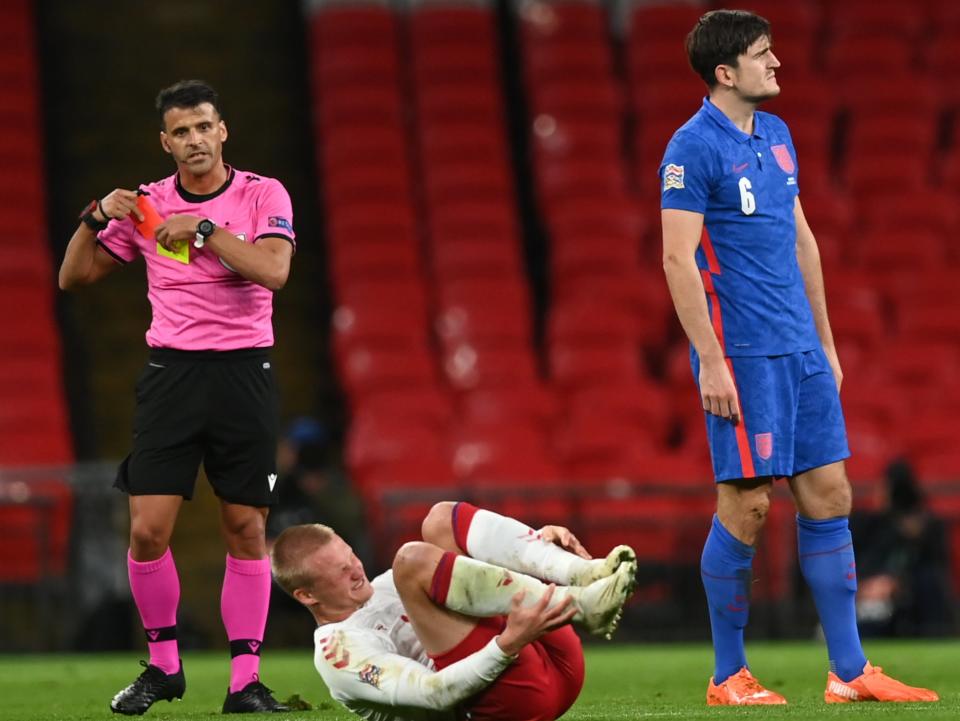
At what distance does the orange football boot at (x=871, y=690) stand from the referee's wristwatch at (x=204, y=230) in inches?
91.9

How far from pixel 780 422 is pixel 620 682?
2181mm

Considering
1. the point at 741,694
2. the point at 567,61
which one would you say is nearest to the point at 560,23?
the point at 567,61

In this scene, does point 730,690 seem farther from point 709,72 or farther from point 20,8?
point 20,8

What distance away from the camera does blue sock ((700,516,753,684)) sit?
227 inches

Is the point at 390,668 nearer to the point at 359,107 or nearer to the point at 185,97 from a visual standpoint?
the point at 185,97

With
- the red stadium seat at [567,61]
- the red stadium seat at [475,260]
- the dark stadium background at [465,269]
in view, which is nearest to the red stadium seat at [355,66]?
the dark stadium background at [465,269]

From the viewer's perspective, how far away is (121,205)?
5969mm

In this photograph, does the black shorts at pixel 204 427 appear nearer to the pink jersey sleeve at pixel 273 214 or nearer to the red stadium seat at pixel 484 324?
the pink jersey sleeve at pixel 273 214

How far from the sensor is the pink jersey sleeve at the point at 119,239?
612 centimetres

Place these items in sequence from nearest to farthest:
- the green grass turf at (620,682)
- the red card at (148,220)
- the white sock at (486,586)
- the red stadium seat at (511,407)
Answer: the white sock at (486,586) < the green grass turf at (620,682) < the red card at (148,220) < the red stadium seat at (511,407)

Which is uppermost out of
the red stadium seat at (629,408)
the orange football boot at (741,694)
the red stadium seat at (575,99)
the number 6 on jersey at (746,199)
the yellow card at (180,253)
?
the red stadium seat at (575,99)

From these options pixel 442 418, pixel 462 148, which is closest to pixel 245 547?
pixel 442 418

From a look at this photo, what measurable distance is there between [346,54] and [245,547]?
926 centimetres

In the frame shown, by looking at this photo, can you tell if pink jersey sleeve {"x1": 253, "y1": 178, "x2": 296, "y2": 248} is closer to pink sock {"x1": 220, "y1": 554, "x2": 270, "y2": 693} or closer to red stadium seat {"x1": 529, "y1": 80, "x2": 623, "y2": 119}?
pink sock {"x1": 220, "y1": 554, "x2": 270, "y2": 693}
